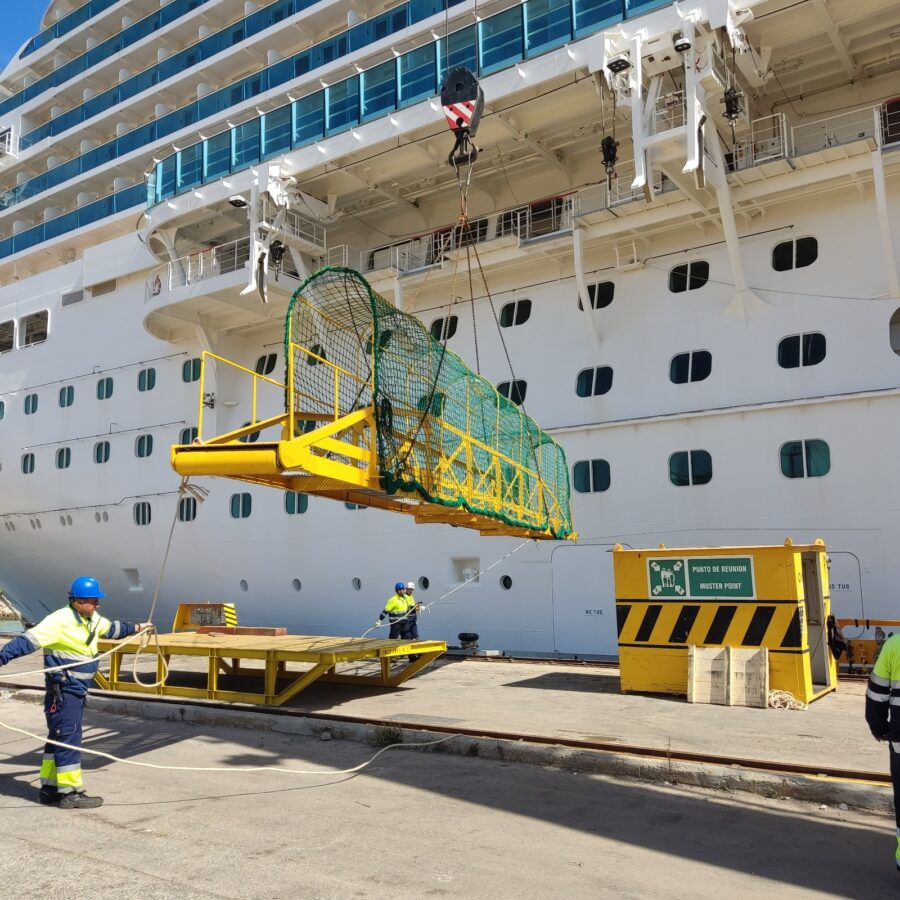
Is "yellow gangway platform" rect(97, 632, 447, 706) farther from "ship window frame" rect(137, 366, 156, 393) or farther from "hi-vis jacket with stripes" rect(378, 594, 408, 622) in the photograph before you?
"ship window frame" rect(137, 366, 156, 393)

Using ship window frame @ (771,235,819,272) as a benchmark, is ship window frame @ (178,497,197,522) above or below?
below

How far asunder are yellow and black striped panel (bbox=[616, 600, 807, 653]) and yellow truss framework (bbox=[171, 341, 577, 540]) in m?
1.75

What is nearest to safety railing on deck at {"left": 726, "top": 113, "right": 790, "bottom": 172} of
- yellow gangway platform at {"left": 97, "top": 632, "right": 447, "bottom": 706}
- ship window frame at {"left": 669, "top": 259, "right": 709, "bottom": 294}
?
ship window frame at {"left": 669, "top": 259, "right": 709, "bottom": 294}

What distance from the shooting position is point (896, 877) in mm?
4215

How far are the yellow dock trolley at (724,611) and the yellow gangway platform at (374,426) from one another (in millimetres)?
1802

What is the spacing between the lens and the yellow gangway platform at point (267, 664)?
910cm

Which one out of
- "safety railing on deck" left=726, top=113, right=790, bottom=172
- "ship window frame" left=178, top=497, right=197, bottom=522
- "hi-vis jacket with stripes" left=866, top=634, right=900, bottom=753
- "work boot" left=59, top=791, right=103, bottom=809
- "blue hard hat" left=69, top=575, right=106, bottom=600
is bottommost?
"work boot" left=59, top=791, right=103, bottom=809

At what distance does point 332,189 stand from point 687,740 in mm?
12867

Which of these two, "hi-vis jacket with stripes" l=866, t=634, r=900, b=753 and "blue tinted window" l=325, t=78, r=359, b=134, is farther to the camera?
"blue tinted window" l=325, t=78, r=359, b=134

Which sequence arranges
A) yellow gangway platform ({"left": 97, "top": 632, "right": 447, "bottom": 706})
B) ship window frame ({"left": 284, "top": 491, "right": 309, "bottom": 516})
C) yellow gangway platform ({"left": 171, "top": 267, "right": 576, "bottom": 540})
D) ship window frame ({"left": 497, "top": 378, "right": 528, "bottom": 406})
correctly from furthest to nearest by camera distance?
ship window frame ({"left": 284, "top": 491, "right": 309, "bottom": 516}) < ship window frame ({"left": 497, "top": 378, "right": 528, "bottom": 406}) < yellow gangway platform ({"left": 97, "top": 632, "right": 447, "bottom": 706}) < yellow gangway platform ({"left": 171, "top": 267, "right": 576, "bottom": 540})

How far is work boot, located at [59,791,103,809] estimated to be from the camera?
5590mm

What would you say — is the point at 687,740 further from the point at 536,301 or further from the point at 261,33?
the point at 261,33

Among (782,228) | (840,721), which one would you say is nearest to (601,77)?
(782,228)

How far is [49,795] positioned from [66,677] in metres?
0.79
